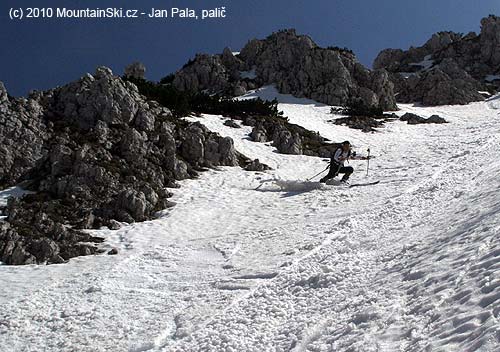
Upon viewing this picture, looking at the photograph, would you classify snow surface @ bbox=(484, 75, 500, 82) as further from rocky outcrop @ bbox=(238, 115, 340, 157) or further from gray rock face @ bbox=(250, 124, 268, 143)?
gray rock face @ bbox=(250, 124, 268, 143)

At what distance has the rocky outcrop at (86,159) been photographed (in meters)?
14.8

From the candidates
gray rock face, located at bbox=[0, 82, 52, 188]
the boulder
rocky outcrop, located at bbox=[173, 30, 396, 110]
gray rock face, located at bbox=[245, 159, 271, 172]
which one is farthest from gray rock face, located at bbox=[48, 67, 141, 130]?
rocky outcrop, located at bbox=[173, 30, 396, 110]

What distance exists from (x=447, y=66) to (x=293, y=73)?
31.0 meters

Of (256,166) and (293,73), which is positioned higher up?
(293,73)

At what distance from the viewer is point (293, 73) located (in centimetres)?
5888

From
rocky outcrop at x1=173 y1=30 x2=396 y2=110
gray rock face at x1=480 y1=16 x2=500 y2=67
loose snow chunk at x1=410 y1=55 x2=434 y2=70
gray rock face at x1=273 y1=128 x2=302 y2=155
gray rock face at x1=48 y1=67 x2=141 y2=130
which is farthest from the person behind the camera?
loose snow chunk at x1=410 y1=55 x2=434 y2=70

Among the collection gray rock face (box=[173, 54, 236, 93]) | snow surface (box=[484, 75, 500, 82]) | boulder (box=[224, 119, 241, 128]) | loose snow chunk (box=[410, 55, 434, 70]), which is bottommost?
boulder (box=[224, 119, 241, 128])

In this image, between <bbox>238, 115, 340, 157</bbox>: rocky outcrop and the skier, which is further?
<bbox>238, 115, 340, 157</bbox>: rocky outcrop

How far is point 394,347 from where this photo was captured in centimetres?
614

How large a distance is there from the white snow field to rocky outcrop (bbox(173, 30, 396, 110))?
121ft

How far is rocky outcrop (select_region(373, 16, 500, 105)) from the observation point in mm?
59031

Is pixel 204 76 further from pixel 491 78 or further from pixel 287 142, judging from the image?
pixel 491 78

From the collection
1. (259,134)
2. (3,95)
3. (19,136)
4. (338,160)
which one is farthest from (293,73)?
(19,136)

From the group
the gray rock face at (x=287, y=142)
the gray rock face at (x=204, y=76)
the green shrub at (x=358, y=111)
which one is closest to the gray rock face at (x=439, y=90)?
the green shrub at (x=358, y=111)
